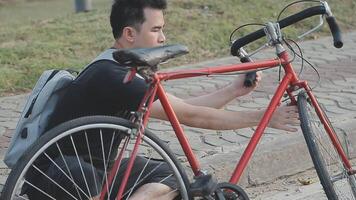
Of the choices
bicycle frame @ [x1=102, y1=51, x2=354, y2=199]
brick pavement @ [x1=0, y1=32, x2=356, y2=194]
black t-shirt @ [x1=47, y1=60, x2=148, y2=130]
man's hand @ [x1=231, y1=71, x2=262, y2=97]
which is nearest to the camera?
bicycle frame @ [x1=102, y1=51, x2=354, y2=199]

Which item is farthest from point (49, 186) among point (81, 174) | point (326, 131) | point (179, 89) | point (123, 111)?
point (179, 89)

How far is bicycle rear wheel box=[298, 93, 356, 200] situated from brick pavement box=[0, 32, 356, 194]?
112 centimetres

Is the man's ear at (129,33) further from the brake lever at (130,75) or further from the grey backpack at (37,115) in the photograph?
the brake lever at (130,75)

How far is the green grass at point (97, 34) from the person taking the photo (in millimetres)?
7691

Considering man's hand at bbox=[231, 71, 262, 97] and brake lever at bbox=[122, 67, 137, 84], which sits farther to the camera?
man's hand at bbox=[231, 71, 262, 97]

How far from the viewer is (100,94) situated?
3.36m

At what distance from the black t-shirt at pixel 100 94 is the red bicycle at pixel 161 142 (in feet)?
0.28

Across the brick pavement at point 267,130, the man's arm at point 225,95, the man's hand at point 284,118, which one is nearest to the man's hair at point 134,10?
the man's arm at point 225,95

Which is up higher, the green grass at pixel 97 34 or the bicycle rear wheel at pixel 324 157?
the green grass at pixel 97 34

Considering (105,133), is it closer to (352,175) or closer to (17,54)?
(352,175)

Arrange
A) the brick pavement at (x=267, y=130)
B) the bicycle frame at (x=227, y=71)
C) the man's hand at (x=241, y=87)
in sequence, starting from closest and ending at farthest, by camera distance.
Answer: the bicycle frame at (x=227, y=71)
the man's hand at (x=241, y=87)
the brick pavement at (x=267, y=130)

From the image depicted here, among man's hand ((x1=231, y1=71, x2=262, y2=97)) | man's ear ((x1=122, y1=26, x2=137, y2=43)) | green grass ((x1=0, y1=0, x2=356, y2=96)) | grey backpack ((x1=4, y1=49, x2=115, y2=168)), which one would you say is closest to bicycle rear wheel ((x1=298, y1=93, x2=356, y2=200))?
man's hand ((x1=231, y1=71, x2=262, y2=97))

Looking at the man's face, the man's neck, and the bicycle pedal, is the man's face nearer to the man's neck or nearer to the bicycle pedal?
the man's neck

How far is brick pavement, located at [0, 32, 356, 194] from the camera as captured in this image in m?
4.85
